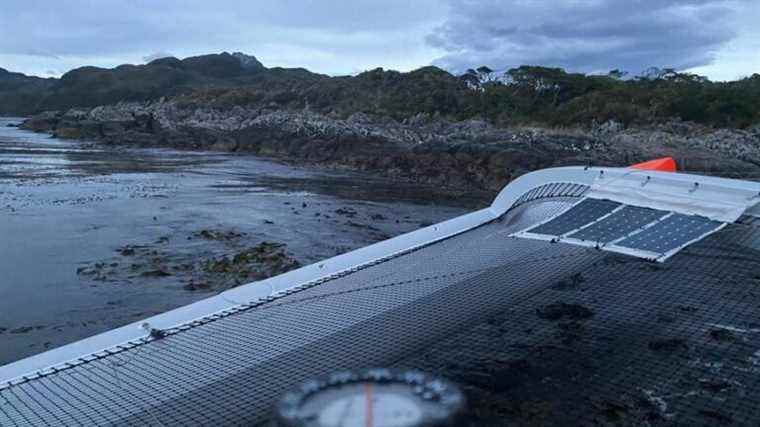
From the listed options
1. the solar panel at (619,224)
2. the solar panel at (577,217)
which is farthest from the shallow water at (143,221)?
the solar panel at (619,224)

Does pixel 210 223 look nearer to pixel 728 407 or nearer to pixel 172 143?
pixel 728 407

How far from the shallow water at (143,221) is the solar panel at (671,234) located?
4.28 metres

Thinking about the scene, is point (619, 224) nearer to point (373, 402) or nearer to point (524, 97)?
point (373, 402)

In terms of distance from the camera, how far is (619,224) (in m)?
5.18

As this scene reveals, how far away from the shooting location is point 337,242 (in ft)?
31.7

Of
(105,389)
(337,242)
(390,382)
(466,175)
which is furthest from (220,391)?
(466,175)

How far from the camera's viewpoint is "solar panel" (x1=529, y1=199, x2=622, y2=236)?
210 inches

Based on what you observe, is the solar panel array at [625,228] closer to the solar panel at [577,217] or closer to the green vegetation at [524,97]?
the solar panel at [577,217]

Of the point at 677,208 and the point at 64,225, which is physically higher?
the point at 677,208

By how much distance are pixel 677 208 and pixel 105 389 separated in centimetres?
435

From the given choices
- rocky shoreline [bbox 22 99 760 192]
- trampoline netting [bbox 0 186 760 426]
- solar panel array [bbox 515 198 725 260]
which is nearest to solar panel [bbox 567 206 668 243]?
solar panel array [bbox 515 198 725 260]

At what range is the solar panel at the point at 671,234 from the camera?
15.3 ft

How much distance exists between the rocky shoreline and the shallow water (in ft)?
5.30

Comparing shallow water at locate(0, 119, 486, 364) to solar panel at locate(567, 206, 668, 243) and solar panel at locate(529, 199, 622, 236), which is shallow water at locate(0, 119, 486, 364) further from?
solar panel at locate(567, 206, 668, 243)
